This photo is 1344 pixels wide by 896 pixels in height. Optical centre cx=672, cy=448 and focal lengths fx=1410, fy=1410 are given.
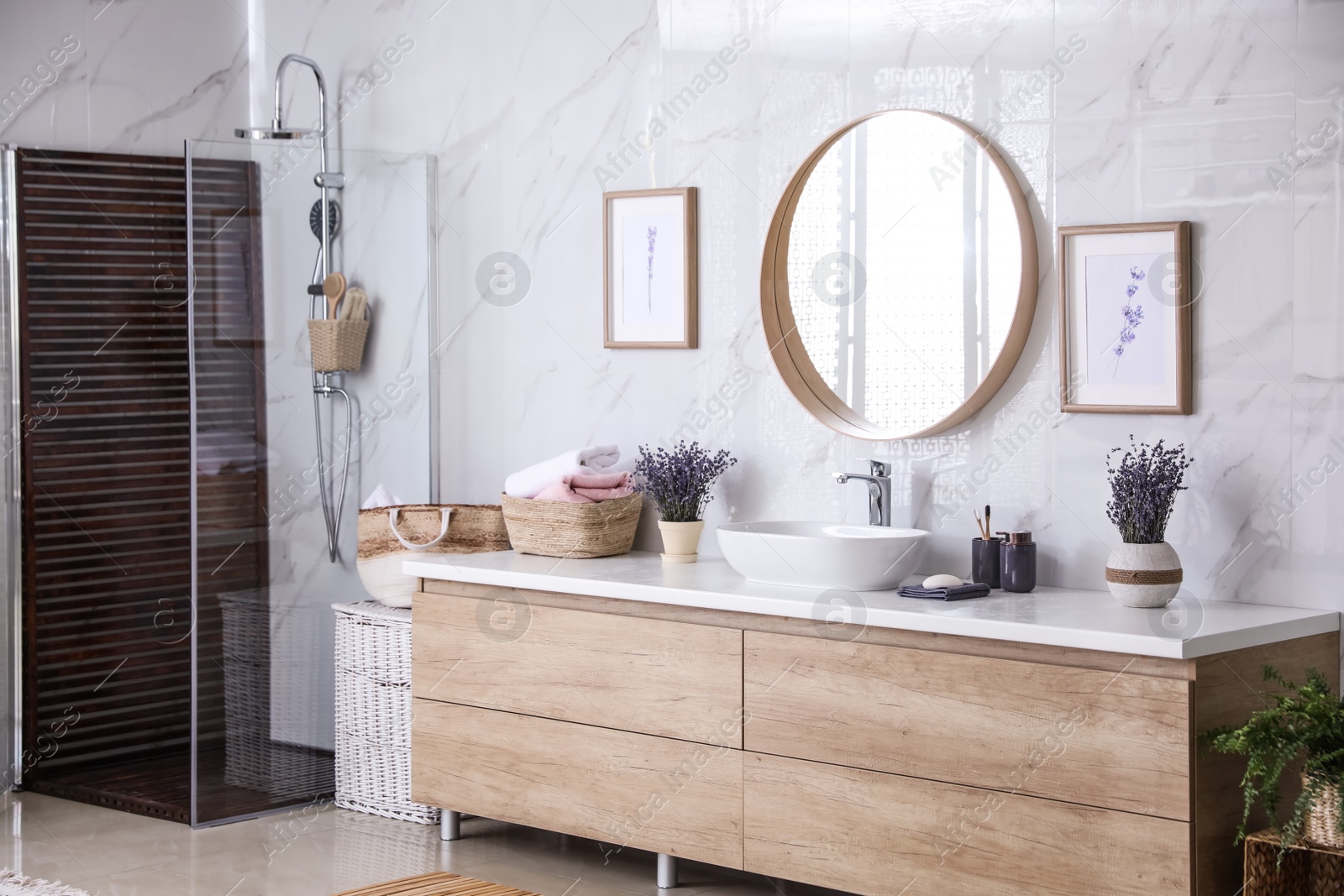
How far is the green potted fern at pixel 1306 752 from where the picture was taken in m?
2.28

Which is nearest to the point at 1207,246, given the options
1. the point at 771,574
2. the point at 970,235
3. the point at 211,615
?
the point at 970,235

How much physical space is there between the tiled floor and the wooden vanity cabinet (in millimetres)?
142

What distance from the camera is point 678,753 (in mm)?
2941

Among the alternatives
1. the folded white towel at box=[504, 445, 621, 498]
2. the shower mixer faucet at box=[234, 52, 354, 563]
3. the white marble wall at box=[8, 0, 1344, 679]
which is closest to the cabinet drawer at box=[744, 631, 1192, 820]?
the white marble wall at box=[8, 0, 1344, 679]

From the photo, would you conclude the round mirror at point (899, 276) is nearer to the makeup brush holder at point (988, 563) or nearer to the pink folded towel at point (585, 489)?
the makeup brush holder at point (988, 563)

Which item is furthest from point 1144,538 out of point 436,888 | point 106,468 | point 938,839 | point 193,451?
point 106,468

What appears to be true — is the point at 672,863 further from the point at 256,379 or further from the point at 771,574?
the point at 256,379

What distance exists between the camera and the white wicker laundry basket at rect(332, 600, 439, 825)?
3.61m

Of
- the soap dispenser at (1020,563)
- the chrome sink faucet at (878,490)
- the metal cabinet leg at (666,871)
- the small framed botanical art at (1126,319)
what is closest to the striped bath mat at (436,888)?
the metal cabinet leg at (666,871)

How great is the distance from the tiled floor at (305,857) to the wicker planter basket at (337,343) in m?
1.20

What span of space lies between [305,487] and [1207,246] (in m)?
2.32

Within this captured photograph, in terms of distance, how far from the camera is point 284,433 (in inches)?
145

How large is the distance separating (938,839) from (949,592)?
47 cm

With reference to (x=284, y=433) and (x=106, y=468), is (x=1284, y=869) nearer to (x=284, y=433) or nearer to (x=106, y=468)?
(x=284, y=433)
